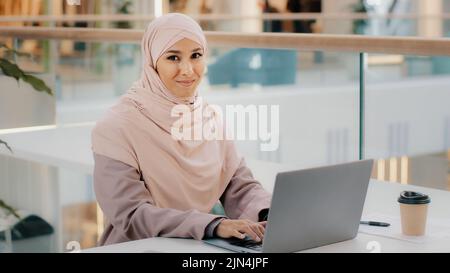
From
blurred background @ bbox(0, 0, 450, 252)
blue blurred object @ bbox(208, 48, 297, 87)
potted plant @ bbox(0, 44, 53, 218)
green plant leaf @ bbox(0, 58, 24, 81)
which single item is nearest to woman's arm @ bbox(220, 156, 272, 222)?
blurred background @ bbox(0, 0, 450, 252)

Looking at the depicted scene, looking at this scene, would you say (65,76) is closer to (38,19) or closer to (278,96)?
(38,19)

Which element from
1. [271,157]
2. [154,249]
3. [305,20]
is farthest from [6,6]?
[305,20]

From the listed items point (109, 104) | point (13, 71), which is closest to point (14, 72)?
point (13, 71)

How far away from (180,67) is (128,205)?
1.22ft

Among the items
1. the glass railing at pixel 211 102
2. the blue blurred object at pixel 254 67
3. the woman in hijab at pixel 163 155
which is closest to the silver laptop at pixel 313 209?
the woman in hijab at pixel 163 155

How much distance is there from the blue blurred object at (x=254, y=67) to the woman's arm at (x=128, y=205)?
251 centimetres

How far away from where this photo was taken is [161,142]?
2.20 m

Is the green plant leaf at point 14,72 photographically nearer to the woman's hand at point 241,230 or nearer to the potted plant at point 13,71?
the potted plant at point 13,71

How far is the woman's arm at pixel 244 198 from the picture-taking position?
219 centimetres

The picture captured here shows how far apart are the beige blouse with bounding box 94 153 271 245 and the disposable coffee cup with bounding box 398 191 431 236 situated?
1.24ft

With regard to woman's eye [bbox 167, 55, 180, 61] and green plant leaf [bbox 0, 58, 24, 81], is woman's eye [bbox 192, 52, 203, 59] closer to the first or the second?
woman's eye [bbox 167, 55, 180, 61]

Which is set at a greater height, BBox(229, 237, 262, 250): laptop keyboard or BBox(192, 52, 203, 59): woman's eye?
BBox(192, 52, 203, 59): woman's eye

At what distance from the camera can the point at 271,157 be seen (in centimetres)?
470

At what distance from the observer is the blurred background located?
3.99 meters
